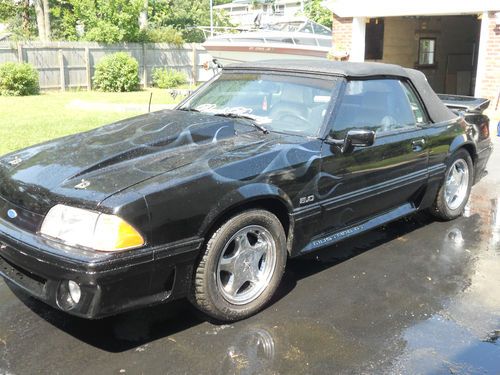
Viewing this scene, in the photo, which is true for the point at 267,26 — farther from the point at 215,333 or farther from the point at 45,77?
the point at 215,333

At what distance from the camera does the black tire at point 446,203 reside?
5332mm

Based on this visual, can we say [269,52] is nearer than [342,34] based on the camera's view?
No

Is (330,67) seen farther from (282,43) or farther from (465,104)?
(282,43)

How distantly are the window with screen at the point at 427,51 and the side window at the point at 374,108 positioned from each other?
1507cm

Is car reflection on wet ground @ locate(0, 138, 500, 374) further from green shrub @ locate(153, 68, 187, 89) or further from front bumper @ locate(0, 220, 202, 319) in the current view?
green shrub @ locate(153, 68, 187, 89)

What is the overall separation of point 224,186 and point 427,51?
17613 millimetres

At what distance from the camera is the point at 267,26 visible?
2136 cm

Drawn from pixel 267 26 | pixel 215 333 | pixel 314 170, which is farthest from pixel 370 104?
pixel 267 26

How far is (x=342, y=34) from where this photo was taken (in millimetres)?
16250

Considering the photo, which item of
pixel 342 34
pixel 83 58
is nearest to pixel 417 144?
pixel 342 34

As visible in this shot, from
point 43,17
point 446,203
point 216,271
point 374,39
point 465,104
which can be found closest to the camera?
point 216,271

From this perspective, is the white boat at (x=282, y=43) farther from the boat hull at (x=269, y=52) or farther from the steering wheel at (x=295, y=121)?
the steering wheel at (x=295, y=121)

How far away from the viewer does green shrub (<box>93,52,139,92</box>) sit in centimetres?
2159

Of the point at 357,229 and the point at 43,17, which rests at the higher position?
the point at 43,17
